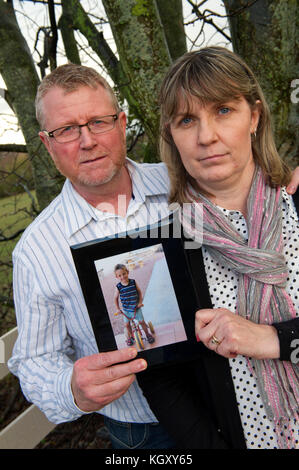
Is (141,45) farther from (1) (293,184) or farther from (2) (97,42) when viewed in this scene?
(1) (293,184)

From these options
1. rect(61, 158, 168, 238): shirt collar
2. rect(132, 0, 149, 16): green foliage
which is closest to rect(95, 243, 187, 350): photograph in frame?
rect(61, 158, 168, 238): shirt collar

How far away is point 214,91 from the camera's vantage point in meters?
1.43

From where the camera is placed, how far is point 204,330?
4.65 ft

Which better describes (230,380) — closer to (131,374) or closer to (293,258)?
(131,374)

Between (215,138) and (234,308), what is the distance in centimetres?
66

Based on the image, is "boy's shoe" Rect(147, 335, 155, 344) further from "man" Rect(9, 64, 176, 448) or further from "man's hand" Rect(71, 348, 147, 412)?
"man" Rect(9, 64, 176, 448)

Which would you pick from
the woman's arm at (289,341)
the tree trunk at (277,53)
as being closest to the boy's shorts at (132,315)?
the woman's arm at (289,341)

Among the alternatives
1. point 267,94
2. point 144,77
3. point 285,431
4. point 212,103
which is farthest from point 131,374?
Result: point 267,94

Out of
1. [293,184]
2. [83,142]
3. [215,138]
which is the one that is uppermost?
[83,142]

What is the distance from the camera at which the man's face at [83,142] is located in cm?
182

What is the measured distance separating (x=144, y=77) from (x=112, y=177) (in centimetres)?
83

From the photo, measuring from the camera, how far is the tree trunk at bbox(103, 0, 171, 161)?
2.25 metres

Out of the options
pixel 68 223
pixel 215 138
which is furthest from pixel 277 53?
pixel 68 223

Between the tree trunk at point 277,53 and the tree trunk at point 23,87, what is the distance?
179cm
